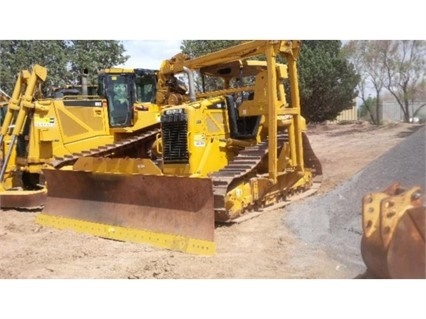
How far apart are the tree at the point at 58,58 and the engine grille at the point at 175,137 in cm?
112

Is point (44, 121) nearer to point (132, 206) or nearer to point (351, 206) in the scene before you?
point (132, 206)

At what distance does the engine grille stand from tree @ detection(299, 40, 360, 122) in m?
2.79

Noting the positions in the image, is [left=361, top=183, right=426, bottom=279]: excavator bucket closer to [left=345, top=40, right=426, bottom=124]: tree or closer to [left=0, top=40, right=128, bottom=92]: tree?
[left=345, top=40, right=426, bottom=124]: tree

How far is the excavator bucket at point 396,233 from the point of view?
159 inches

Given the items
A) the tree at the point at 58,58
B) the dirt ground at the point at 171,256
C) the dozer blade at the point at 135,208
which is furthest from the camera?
the tree at the point at 58,58

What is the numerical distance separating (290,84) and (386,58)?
168 cm

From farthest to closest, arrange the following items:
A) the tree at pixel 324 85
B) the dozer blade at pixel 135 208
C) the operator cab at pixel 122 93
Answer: the operator cab at pixel 122 93
the tree at pixel 324 85
the dozer blade at pixel 135 208

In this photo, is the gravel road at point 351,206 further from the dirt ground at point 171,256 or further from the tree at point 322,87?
the tree at point 322,87

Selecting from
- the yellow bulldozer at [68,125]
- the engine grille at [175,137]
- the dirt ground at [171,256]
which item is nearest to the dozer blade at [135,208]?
the dirt ground at [171,256]

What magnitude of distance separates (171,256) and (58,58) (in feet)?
15.1

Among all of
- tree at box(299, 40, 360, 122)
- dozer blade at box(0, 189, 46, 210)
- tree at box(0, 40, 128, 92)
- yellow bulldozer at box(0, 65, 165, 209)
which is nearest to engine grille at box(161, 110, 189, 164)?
tree at box(0, 40, 128, 92)

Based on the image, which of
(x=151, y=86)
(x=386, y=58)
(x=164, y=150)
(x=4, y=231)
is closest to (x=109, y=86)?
(x=151, y=86)

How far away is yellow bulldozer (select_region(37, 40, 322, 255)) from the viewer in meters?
6.04

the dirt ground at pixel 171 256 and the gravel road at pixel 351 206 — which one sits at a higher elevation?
the gravel road at pixel 351 206
